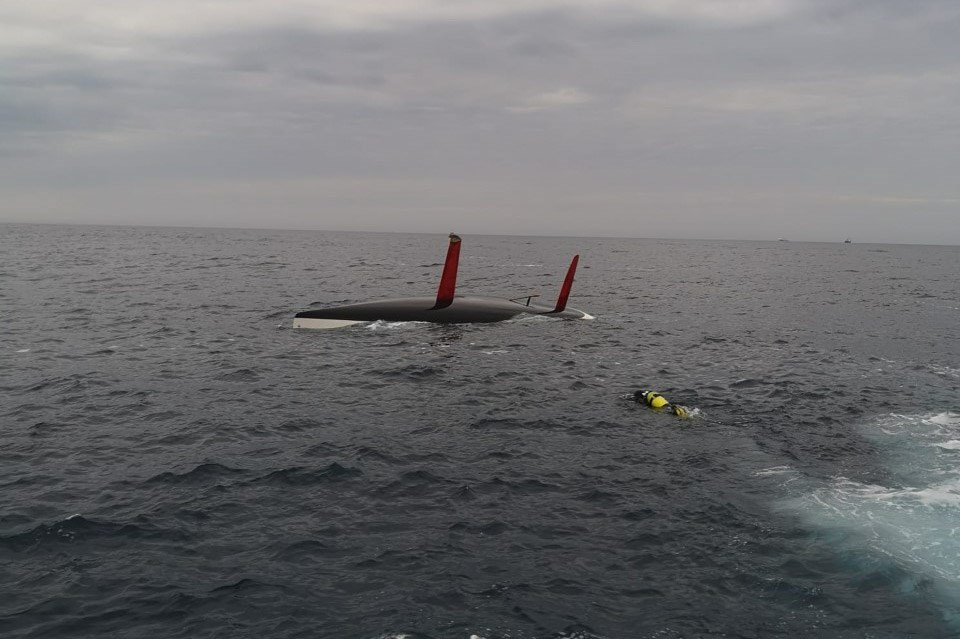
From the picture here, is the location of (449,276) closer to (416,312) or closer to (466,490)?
(416,312)

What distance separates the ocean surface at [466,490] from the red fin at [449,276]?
18.0 ft

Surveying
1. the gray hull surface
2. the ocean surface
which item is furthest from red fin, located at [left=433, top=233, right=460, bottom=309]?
the ocean surface

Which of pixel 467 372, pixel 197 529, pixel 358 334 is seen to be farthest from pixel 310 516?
pixel 358 334

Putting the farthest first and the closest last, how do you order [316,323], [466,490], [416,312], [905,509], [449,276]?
1. [416,312]
2. [449,276]
3. [316,323]
4. [466,490]
5. [905,509]

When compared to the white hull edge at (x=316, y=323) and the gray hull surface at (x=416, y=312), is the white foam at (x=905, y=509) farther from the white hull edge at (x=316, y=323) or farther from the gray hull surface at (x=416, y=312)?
the white hull edge at (x=316, y=323)

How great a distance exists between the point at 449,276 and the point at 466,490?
→ 2362 cm

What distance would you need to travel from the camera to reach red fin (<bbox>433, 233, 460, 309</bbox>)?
36.1m

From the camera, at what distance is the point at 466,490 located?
15664mm

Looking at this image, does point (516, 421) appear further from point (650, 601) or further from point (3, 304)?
point (3, 304)

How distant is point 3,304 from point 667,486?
4952 cm

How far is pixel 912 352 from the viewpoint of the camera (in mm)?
35875

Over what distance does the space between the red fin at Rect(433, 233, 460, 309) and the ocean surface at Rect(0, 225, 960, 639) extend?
5.48 metres

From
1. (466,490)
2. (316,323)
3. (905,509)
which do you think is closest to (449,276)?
(316,323)

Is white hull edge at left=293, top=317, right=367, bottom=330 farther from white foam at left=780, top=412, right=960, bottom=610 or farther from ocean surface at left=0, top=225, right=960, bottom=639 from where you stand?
white foam at left=780, top=412, right=960, bottom=610
